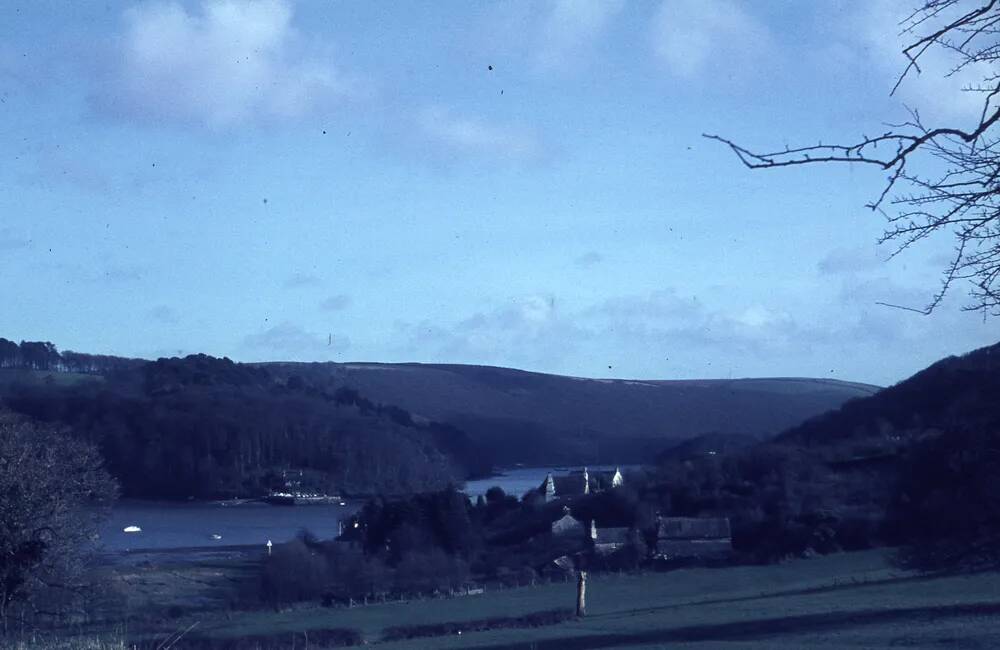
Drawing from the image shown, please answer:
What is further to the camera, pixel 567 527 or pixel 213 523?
pixel 567 527

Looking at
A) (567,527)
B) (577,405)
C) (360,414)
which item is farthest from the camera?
(577,405)

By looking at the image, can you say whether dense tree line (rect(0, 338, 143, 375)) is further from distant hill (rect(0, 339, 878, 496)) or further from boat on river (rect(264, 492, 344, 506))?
boat on river (rect(264, 492, 344, 506))

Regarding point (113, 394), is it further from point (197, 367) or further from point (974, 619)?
point (974, 619)

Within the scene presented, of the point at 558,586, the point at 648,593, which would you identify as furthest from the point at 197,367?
the point at 648,593

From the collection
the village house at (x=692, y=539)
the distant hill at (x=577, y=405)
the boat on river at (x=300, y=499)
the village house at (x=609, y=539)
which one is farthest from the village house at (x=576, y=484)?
the boat on river at (x=300, y=499)

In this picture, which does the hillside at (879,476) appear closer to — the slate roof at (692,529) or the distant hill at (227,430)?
the slate roof at (692,529)

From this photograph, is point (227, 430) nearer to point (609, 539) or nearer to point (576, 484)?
point (609, 539)

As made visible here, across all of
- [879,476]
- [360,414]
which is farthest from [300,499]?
[879,476]
